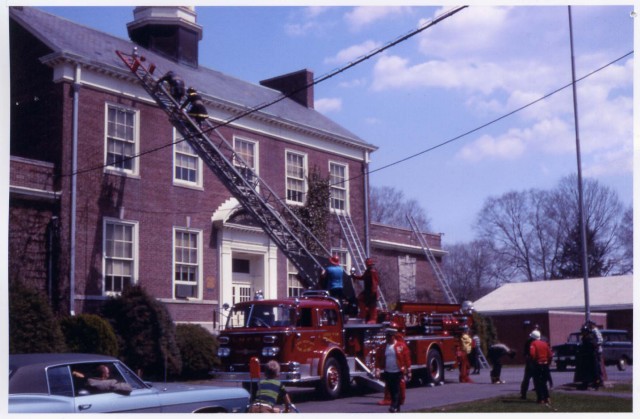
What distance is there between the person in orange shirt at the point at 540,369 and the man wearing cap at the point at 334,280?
14.6 feet

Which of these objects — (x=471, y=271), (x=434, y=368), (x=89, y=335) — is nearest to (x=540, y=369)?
(x=434, y=368)

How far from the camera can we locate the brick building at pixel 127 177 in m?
22.1

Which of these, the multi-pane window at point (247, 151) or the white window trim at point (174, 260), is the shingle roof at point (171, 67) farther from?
the white window trim at point (174, 260)

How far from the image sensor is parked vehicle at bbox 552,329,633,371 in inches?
1161

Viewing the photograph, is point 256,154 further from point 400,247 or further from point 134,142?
point 400,247

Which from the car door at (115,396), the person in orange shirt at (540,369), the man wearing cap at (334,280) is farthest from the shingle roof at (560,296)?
the car door at (115,396)

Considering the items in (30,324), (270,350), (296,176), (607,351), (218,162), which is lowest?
(607,351)

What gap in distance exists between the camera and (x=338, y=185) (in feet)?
101

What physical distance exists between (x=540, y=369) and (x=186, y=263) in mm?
12250

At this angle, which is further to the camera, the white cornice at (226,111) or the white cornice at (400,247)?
the white cornice at (400,247)

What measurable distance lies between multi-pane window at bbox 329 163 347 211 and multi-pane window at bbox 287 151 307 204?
1.34 metres

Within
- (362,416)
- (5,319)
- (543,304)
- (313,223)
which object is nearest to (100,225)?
(313,223)

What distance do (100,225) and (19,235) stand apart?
8.12 feet

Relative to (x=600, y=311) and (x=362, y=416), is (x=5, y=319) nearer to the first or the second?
(x=362, y=416)
